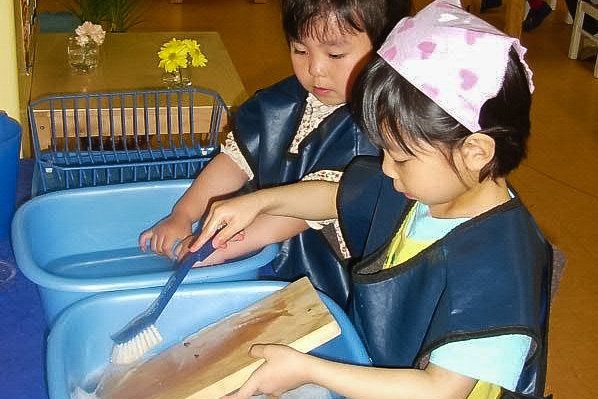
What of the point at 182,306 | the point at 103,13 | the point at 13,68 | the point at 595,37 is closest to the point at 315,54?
the point at 182,306

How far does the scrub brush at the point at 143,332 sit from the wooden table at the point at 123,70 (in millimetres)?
696

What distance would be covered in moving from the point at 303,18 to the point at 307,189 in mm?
182

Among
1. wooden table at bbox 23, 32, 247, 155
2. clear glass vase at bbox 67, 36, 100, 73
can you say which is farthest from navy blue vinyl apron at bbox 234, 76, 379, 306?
clear glass vase at bbox 67, 36, 100, 73

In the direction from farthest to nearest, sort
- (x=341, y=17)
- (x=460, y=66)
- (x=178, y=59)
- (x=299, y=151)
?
(x=178, y=59), (x=299, y=151), (x=341, y=17), (x=460, y=66)

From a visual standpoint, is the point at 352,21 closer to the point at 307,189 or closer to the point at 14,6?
the point at 307,189

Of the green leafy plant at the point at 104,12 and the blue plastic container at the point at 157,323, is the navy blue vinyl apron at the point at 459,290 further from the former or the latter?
the green leafy plant at the point at 104,12

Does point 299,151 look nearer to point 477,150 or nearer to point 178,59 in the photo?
point 477,150

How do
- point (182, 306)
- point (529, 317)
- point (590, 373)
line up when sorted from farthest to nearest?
1. point (590, 373)
2. point (182, 306)
3. point (529, 317)

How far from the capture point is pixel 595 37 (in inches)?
110

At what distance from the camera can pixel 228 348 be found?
689mm

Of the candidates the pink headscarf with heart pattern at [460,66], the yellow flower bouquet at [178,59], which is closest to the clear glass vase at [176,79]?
the yellow flower bouquet at [178,59]

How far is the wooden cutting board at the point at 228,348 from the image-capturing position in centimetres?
64

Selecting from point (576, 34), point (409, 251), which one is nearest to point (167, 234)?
point (409, 251)

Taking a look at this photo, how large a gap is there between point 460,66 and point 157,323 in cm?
38
